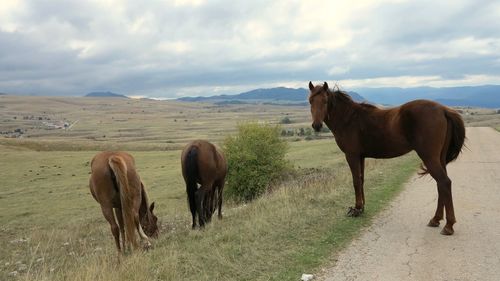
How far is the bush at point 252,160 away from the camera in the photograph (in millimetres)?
29047

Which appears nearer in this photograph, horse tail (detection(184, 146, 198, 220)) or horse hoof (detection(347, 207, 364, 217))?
horse hoof (detection(347, 207, 364, 217))

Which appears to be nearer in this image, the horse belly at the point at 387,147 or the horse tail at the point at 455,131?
the horse tail at the point at 455,131

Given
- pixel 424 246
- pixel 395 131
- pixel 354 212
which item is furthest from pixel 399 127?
pixel 424 246

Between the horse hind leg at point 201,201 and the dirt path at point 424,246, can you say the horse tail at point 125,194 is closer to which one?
the horse hind leg at point 201,201

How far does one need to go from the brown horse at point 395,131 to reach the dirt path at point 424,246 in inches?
21.2

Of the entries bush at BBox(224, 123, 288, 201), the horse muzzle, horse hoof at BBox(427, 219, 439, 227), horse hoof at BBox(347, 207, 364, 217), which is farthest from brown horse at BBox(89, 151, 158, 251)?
bush at BBox(224, 123, 288, 201)

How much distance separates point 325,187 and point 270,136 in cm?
1748

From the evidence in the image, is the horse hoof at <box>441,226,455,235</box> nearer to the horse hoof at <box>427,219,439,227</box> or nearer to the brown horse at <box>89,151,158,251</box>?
the horse hoof at <box>427,219,439,227</box>

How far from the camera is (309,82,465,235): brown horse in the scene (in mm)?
7844

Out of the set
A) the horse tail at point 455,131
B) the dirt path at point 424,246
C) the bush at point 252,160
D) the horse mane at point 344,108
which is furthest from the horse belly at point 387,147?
the bush at point 252,160

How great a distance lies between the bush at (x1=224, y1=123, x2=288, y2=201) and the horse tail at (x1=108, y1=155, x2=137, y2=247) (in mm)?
20397

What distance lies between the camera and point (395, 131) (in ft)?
27.4

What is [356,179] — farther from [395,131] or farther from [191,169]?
[191,169]

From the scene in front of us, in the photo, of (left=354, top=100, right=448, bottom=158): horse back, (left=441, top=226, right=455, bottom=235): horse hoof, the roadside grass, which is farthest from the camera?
(left=354, top=100, right=448, bottom=158): horse back
